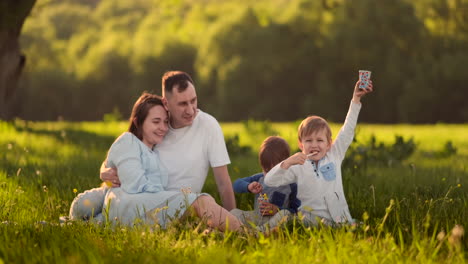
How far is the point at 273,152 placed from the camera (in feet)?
18.1

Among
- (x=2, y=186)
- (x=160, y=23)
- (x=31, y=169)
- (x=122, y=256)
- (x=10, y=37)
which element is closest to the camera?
(x=122, y=256)

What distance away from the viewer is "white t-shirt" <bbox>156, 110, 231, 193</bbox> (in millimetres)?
5543

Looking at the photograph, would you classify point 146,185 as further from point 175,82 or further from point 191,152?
point 175,82

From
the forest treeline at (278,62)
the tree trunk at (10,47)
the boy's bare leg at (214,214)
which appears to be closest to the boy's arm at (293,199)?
the boy's bare leg at (214,214)

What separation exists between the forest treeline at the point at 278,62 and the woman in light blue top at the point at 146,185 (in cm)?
2141

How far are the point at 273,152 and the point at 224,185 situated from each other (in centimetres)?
53

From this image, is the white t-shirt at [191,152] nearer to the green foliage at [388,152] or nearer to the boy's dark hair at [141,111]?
the boy's dark hair at [141,111]

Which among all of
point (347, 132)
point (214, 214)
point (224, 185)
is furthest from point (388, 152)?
point (214, 214)

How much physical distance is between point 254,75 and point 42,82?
52.3 ft

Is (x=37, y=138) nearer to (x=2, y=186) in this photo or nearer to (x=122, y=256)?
(x=2, y=186)

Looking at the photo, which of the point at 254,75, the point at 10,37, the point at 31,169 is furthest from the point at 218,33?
the point at 31,169

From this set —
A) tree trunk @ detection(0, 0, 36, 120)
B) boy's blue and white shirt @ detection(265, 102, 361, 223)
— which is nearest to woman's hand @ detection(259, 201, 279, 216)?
boy's blue and white shirt @ detection(265, 102, 361, 223)

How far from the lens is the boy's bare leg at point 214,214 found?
479 centimetres

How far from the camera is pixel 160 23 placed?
2311 inches
